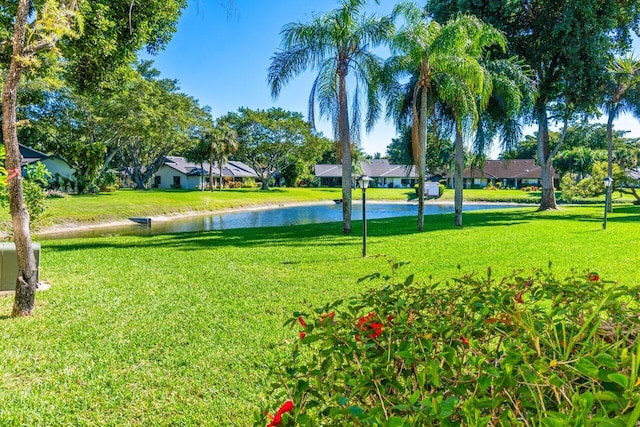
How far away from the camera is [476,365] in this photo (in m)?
1.19

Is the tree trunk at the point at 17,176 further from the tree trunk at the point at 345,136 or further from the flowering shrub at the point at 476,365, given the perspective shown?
the tree trunk at the point at 345,136

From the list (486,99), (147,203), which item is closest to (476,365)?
(486,99)

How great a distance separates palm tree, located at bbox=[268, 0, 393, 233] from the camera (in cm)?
1256

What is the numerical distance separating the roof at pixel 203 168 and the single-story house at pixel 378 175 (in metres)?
13.7

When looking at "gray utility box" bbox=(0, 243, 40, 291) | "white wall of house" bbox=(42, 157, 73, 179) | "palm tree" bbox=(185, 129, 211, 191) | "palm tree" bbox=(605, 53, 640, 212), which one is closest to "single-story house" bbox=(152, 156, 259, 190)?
"palm tree" bbox=(185, 129, 211, 191)

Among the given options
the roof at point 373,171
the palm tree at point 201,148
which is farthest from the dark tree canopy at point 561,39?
the roof at point 373,171

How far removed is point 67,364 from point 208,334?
136 cm

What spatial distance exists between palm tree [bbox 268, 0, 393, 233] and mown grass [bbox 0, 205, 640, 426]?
415cm

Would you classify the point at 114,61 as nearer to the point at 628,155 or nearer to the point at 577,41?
the point at 577,41

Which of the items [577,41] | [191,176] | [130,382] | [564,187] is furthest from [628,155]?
[130,382]

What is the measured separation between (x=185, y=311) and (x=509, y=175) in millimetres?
65191

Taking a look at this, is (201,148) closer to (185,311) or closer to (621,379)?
(185,311)

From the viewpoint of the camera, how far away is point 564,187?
34938mm

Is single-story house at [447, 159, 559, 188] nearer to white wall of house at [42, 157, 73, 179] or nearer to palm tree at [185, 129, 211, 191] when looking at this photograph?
palm tree at [185, 129, 211, 191]
